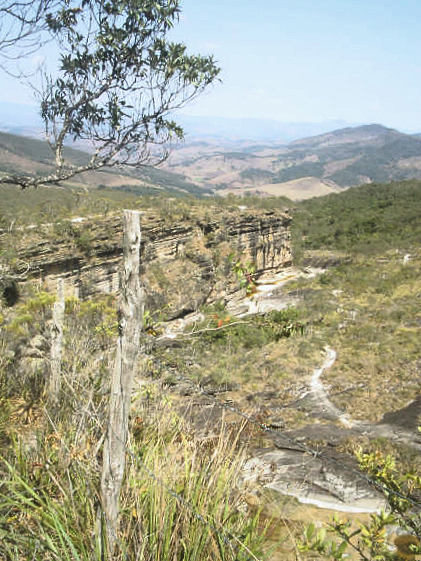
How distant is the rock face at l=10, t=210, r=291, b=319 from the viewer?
1384 cm

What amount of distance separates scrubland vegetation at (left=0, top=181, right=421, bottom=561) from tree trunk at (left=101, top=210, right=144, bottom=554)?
0.12 metres

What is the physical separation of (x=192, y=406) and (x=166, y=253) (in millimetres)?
13683

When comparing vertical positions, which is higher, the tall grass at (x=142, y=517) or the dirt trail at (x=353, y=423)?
the tall grass at (x=142, y=517)

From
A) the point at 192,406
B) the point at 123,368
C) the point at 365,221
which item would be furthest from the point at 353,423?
the point at 365,221

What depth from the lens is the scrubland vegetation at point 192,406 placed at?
1.94m

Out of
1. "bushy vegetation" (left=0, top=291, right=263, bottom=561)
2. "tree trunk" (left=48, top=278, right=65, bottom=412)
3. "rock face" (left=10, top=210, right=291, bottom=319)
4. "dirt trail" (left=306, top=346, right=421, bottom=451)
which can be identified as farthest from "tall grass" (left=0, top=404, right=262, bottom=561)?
"rock face" (left=10, top=210, right=291, bottom=319)

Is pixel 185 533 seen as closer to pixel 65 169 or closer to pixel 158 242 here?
pixel 65 169

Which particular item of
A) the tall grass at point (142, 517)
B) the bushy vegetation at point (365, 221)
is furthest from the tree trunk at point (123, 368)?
the bushy vegetation at point (365, 221)

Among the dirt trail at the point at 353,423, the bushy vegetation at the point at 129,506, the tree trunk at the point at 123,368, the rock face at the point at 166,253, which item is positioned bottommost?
the dirt trail at the point at 353,423

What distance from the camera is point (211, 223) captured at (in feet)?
67.2

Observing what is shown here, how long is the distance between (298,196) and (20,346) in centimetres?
14065

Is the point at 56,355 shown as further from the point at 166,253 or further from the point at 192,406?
the point at 166,253

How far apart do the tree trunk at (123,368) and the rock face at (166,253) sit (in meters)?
9.51

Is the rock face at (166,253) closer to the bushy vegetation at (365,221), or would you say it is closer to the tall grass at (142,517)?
the tall grass at (142,517)
